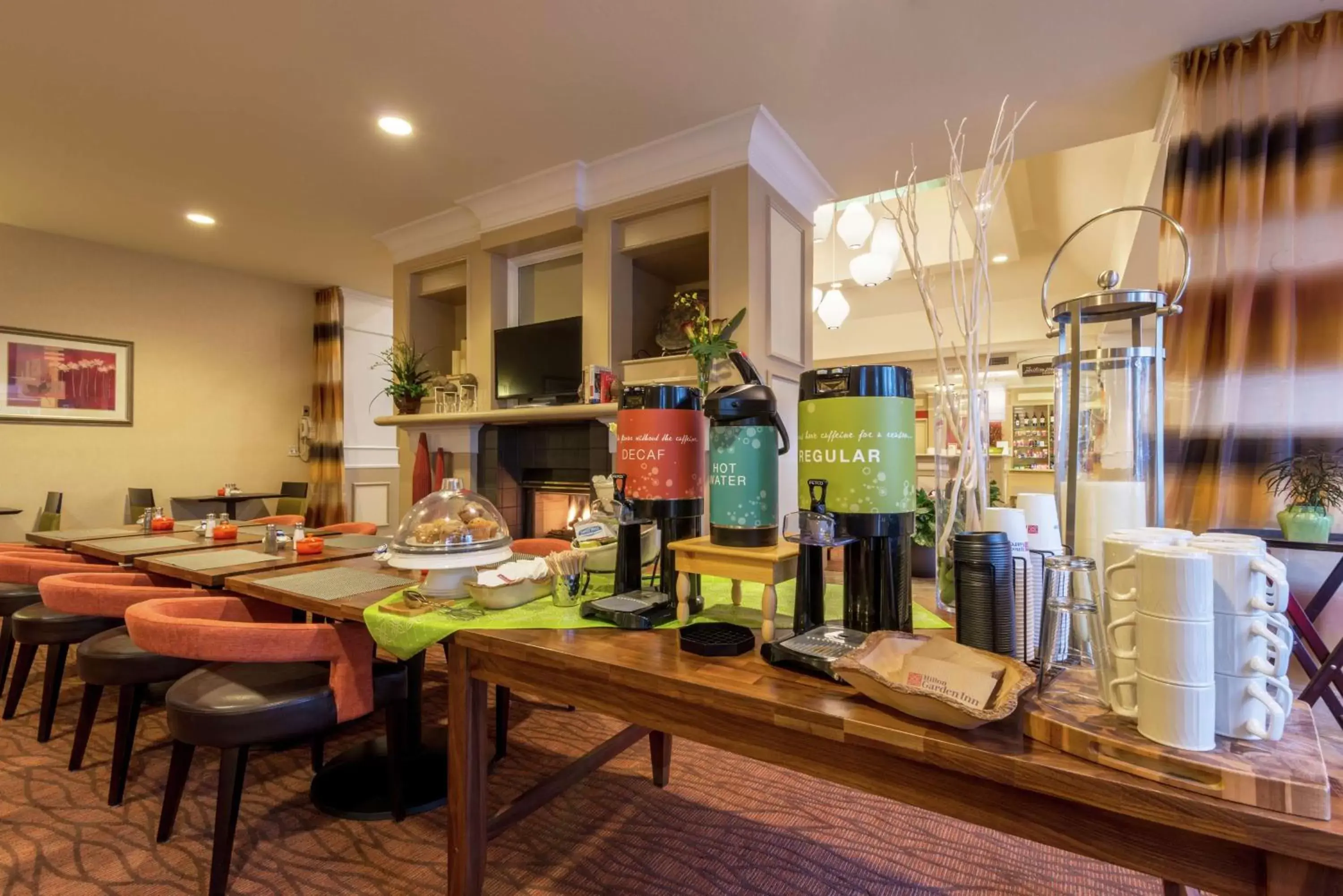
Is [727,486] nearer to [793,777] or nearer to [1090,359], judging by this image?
[1090,359]

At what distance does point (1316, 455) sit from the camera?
85.7 inches

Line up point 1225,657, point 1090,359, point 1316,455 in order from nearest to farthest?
point 1225,657, point 1090,359, point 1316,455

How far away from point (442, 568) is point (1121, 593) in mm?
1196

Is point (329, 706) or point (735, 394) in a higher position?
point (735, 394)

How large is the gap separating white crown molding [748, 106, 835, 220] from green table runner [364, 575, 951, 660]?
2.62 m

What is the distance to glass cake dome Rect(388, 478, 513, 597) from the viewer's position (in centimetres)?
131

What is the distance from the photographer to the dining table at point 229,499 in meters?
4.75

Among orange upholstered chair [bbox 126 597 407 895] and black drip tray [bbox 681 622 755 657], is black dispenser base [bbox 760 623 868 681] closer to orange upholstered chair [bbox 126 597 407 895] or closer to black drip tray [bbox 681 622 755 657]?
black drip tray [bbox 681 622 755 657]

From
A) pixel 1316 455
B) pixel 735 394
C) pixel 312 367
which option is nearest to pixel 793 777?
pixel 735 394

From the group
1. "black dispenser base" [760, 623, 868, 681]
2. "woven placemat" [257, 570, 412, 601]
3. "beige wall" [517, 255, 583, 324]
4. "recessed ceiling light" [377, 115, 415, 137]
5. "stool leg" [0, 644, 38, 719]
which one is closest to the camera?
"black dispenser base" [760, 623, 868, 681]

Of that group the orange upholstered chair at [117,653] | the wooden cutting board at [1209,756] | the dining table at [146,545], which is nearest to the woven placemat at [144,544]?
the dining table at [146,545]

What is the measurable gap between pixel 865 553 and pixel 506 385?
3440mm

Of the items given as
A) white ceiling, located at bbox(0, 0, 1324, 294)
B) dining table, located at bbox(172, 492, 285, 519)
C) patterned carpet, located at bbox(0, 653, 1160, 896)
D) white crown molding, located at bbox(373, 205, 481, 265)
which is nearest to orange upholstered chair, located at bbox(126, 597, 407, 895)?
patterned carpet, located at bbox(0, 653, 1160, 896)

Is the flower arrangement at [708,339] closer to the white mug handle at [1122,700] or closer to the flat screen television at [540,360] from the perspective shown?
the flat screen television at [540,360]
